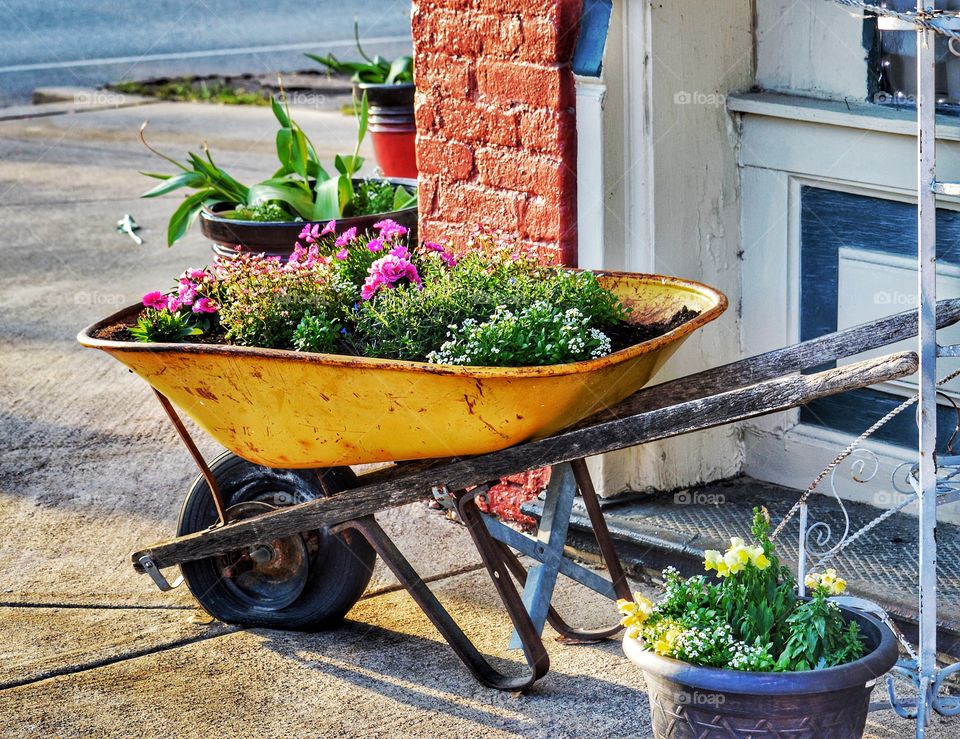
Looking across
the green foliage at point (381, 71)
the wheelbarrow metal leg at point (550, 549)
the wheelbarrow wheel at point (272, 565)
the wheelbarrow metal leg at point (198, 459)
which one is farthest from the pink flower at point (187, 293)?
the green foliage at point (381, 71)

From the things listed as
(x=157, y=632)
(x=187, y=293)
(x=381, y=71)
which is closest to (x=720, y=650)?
(x=187, y=293)

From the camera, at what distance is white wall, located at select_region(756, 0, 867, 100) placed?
3.44 meters

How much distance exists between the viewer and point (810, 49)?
3.53 meters

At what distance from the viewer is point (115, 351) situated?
2926 mm

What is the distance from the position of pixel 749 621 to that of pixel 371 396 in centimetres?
90

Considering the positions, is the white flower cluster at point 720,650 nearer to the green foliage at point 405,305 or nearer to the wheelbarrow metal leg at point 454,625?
the wheelbarrow metal leg at point 454,625

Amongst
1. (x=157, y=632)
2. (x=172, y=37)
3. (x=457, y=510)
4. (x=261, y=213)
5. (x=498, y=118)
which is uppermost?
(x=172, y=37)

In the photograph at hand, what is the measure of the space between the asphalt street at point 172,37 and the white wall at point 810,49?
945cm

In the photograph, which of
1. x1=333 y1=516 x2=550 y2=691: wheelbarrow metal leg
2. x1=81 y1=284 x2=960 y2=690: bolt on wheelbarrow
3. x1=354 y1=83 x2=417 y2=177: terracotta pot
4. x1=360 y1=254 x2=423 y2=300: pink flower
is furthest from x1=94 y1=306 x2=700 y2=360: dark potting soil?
x1=354 y1=83 x2=417 y2=177: terracotta pot

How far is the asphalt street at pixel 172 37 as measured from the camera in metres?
12.8

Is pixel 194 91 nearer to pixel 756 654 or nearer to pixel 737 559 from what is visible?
pixel 737 559

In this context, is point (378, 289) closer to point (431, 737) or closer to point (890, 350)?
point (431, 737)

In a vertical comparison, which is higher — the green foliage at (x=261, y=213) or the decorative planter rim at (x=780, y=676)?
the green foliage at (x=261, y=213)

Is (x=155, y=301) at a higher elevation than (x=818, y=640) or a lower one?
higher
